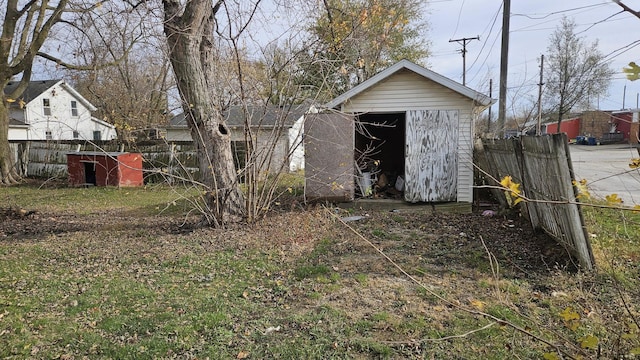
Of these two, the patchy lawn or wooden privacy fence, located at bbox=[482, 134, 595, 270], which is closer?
the patchy lawn

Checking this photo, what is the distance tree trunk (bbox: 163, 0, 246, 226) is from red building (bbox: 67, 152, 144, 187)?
857 cm

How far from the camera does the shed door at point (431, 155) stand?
895 cm

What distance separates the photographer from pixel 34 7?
13828 mm

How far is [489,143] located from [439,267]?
407 cm

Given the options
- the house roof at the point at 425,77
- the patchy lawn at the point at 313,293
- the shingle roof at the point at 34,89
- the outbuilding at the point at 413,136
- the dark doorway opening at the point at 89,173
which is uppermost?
the shingle roof at the point at 34,89

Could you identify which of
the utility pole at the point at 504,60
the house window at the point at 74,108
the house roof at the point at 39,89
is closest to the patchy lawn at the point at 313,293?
the utility pole at the point at 504,60

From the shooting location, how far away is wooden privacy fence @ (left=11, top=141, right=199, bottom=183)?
50.0ft

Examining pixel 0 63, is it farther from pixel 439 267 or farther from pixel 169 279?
pixel 439 267

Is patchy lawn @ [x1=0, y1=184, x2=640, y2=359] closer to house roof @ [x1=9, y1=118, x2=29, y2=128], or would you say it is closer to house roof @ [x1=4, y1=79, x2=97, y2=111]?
house roof @ [x1=9, y1=118, x2=29, y2=128]

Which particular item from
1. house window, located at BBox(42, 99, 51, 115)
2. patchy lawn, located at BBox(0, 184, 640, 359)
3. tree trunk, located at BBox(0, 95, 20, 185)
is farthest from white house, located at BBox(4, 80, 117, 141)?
patchy lawn, located at BBox(0, 184, 640, 359)

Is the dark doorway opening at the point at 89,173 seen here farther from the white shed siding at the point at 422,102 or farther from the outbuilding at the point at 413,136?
the white shed siding at the point at 422,102

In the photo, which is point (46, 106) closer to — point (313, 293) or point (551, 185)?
point (313, 293)

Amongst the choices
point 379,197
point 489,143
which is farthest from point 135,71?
point 489,143

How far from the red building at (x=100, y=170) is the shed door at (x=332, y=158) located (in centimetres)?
785
